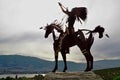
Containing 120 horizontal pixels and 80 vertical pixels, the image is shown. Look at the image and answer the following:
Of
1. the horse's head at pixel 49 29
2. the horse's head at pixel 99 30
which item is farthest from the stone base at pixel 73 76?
the horse's head at pixel 49 29

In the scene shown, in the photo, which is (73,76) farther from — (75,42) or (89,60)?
(75,42)

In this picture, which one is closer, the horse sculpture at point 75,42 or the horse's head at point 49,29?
the horse sculpture at point 75,42

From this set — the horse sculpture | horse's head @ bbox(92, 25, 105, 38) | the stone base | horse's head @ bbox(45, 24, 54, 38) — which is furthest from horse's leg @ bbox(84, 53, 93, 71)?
horse's head @ bbox(45, 24, 54, 38)

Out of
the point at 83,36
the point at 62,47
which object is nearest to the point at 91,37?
the point at 83,36

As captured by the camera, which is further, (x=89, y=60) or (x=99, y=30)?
(x=99, y=30)

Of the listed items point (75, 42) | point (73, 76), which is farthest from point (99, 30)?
point (73, 76)

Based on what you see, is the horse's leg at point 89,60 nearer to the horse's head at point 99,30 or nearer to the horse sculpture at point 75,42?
the horse sculpture at point 75,42

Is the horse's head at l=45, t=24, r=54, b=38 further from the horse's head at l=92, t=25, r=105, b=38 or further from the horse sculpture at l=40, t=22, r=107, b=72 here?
the horse's head at l=92, t=25, r=105, b=38

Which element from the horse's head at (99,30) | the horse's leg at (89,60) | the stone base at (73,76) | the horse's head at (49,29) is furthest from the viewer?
the horse's head at (49,29)

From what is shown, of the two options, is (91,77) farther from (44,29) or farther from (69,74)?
(44,29)

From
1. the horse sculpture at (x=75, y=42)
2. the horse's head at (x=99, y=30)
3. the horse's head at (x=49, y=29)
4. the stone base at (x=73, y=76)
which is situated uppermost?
the horse's head at (x=49, y=29)

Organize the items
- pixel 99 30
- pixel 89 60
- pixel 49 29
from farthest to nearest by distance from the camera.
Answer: pixel 49 29
pixel 99 30
pixel 89 60

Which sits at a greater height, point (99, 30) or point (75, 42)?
point (99, 30)

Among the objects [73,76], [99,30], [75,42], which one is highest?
[99,30]
